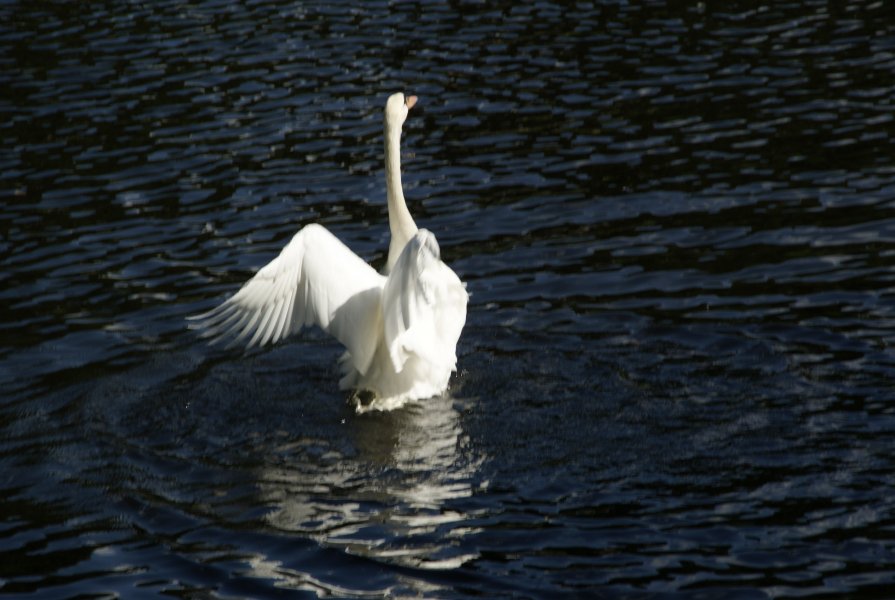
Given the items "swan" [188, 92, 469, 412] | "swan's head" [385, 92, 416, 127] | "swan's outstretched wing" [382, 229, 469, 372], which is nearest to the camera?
"swan's outstretched wing" [382, 229, 469, 372]

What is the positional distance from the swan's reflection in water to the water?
0.09 feet

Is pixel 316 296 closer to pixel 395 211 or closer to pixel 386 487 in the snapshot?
pixel 395 211

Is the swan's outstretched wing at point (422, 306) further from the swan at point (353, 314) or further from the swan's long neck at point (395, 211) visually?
the swan's long neck at point (395, 211)

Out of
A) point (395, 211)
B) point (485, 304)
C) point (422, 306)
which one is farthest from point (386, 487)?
point (485, 304)

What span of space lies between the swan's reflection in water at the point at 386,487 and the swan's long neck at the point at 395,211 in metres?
1.29

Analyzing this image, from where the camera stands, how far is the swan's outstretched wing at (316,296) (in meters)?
9.24

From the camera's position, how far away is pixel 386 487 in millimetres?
7914

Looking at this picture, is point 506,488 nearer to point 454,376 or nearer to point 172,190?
point 454,376

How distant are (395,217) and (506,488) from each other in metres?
2.98

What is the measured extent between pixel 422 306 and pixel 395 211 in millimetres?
1827

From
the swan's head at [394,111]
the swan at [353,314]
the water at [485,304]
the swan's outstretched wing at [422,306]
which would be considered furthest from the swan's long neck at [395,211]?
the water at [485,304]

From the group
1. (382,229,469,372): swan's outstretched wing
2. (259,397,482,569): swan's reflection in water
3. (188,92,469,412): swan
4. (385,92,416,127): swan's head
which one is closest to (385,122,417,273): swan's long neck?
(385,92,416,127): swan's head

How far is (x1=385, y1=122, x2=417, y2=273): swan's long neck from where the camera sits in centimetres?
991

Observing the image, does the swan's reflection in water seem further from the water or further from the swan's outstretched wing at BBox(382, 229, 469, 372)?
the swan's outstretched wing at BBox(382, 229, 469, 372)
